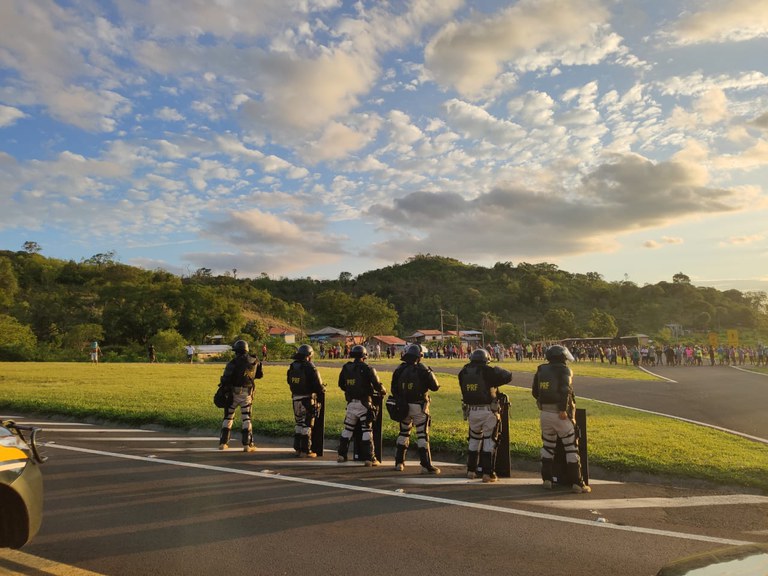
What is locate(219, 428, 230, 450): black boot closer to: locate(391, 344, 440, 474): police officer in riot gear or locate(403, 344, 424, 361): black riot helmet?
locate(391, 344, 440, 474): police officer in riot gear

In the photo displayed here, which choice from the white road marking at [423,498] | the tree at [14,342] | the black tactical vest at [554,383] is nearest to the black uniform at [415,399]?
the white road marking at [423,498]

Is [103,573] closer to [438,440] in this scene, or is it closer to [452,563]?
[452,563]

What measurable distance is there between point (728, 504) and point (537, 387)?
2527mm

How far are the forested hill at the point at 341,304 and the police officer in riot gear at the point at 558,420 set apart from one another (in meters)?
43.7

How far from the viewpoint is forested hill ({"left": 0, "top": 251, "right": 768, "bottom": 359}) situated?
2255 inches

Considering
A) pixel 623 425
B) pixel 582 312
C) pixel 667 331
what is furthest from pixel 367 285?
pixel 623 425

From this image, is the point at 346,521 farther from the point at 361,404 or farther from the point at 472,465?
the point at 361,404

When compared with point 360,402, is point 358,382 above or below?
above

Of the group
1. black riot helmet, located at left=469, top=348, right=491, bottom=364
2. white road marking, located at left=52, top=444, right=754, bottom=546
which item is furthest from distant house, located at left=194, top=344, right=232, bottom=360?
black riot helmet, located at left=469, top=348, right=491, bottom=364

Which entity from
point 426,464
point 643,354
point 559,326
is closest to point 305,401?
point 426,464

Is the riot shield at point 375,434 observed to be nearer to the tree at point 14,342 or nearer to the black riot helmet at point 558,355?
the black riot helmet at point 558,355

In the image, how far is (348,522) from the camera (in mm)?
5379

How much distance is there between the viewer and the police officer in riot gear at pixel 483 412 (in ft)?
23.8

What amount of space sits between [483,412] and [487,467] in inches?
28.6
